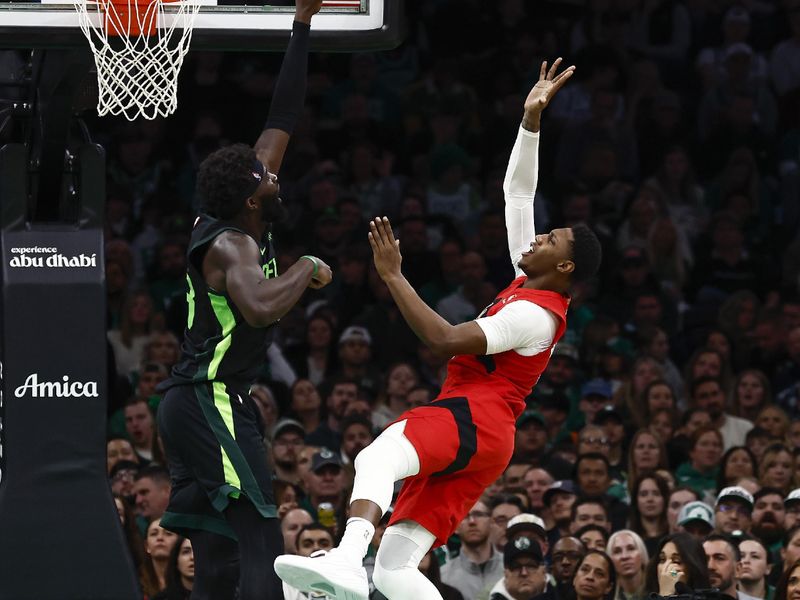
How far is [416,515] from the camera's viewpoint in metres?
7.23

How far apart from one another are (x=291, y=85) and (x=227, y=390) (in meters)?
1.49

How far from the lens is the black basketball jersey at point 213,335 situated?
6.80 metres

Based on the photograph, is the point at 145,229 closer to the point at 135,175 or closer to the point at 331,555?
the point at 135,175

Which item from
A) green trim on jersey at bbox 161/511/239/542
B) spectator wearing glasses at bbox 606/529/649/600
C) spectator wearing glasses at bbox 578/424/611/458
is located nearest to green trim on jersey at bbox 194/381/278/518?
green trim on jersey at bbox 161/511/239/542

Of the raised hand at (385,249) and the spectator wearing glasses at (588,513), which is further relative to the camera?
the spectator wearing glasses at (588,513)

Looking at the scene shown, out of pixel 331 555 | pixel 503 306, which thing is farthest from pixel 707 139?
pixel 331 555

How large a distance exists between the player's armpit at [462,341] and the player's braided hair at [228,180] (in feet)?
3.32

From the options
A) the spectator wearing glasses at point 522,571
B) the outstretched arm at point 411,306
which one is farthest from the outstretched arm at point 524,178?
the spectator wearing glasses at point 522,571

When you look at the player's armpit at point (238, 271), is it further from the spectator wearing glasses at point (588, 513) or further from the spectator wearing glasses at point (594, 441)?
the spectator wearing glasses at point (594, 441)

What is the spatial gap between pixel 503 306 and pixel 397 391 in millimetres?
4997

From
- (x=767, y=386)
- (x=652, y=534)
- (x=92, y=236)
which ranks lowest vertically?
(x=652, y=534)

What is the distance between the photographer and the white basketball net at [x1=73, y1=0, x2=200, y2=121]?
759 centimetres

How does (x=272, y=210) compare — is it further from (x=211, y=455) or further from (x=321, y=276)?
(x=211, y=455)

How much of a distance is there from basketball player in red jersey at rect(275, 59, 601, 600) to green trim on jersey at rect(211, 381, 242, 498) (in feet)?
1.63
